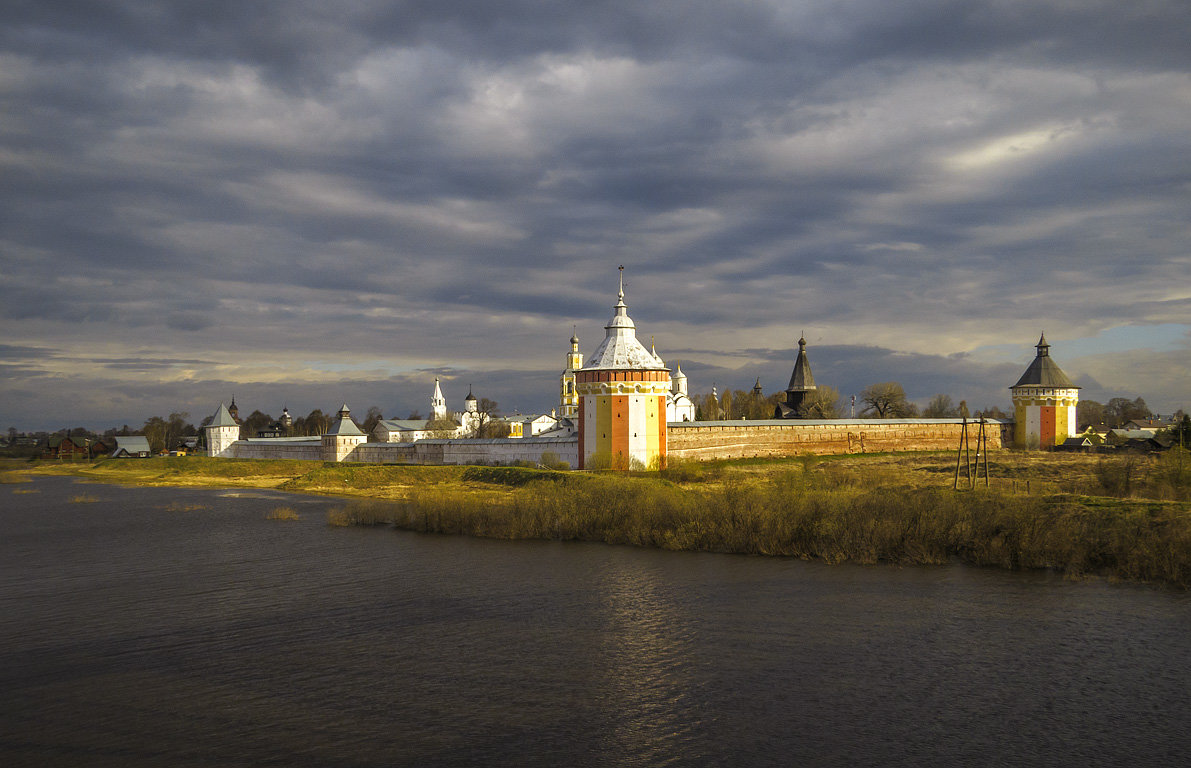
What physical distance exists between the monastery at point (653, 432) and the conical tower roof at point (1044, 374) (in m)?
0.05

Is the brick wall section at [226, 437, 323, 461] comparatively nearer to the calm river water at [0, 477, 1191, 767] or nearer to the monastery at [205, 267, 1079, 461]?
the monastery at [205, 267, 1079, 461]

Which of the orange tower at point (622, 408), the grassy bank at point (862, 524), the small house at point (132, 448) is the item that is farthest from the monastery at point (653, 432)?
the small house at point (132, 448)

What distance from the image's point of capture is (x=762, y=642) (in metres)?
11.9

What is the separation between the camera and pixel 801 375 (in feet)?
175

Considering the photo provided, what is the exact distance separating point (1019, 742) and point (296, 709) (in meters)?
7.94

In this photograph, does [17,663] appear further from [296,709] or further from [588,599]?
[588,599]

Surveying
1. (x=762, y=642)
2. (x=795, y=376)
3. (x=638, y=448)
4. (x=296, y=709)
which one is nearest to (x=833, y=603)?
(x=762, y=642)

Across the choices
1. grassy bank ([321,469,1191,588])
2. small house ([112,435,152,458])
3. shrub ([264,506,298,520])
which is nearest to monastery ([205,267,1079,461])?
grassy bank ([321,469,1191,588])

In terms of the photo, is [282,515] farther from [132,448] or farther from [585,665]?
[132,448]

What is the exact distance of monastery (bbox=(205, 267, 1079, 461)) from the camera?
31.6m

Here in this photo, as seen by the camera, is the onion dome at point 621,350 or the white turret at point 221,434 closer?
the onion dome at point 621,350

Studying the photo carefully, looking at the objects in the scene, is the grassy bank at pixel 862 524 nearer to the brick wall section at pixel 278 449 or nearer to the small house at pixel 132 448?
the brick wall section at pixel 278 449

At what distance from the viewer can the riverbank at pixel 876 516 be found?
15859mm

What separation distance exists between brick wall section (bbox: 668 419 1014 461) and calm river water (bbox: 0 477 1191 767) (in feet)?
53.5
